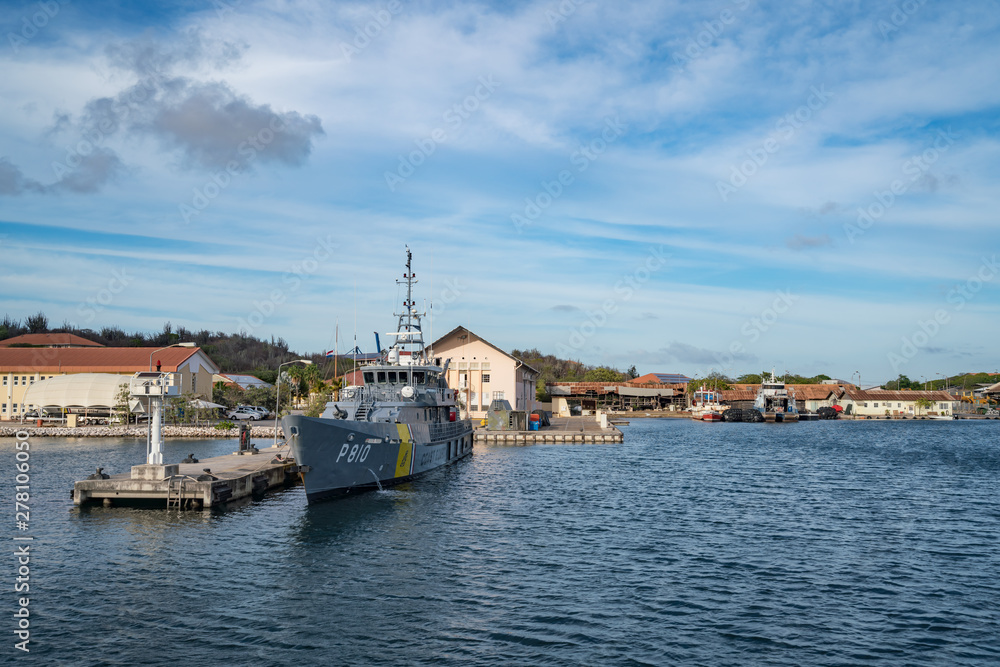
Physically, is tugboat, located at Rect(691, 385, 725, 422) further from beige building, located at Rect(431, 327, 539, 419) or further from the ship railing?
the ship railing

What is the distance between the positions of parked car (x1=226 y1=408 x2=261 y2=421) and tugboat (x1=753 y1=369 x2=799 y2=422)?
308 feet

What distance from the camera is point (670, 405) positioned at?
16450 centimetres

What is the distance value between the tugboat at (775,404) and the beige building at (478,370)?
71536 millimetres

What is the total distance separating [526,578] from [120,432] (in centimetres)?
6946

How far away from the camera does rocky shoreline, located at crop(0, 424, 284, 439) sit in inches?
2874

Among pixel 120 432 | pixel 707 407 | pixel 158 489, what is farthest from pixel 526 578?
pixel 707 407

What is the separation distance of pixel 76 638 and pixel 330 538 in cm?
1060

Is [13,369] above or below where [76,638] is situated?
above

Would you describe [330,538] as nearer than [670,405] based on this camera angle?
Yes

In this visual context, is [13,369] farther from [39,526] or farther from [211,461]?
[39,526]

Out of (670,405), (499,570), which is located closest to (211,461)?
(499,570)

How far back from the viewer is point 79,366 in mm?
97812

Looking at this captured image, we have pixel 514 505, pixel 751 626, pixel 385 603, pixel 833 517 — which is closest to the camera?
pixel 751 626

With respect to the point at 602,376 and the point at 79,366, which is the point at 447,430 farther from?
the point at 602,376
